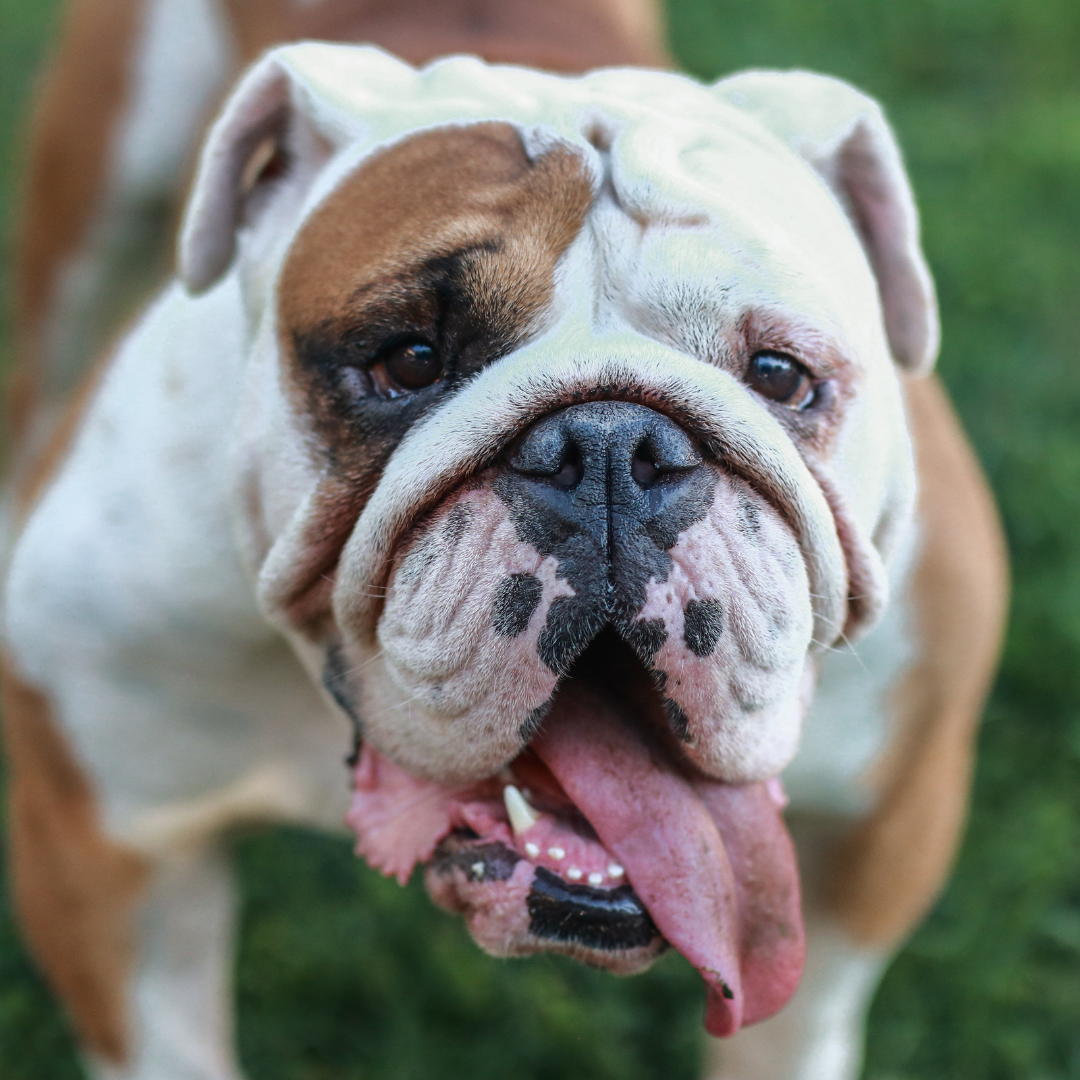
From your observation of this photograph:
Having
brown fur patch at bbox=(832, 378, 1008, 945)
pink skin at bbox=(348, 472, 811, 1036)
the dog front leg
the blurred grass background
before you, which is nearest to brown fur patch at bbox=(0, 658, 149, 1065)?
the dog front leg

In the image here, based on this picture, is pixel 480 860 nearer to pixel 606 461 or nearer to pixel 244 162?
pixel 606 461

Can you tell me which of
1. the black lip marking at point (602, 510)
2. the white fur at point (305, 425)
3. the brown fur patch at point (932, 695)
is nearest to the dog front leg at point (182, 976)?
the white fur at point (305, 425)

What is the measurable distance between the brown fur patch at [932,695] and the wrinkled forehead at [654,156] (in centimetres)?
46

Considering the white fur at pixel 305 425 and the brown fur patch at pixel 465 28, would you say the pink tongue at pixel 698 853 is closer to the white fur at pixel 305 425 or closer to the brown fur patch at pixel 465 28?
the white fur at pixel 305 425

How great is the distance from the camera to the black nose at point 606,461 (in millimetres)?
1388

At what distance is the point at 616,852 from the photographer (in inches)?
61.4

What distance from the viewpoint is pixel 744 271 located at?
1.49 metres

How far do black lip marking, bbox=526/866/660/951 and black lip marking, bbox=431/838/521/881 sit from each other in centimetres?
4

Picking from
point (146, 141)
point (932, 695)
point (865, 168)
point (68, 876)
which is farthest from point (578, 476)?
point (146, 141)

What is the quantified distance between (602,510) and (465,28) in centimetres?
138

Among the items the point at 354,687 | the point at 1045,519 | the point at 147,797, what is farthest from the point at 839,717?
the point at 1045,519

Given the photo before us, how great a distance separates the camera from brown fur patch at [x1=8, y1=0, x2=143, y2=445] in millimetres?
3107

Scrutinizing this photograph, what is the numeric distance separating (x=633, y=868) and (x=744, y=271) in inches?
24.4

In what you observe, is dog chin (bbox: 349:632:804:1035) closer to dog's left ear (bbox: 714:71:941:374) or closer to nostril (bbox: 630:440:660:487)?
nostril (bbox: 630:440:660:487)
